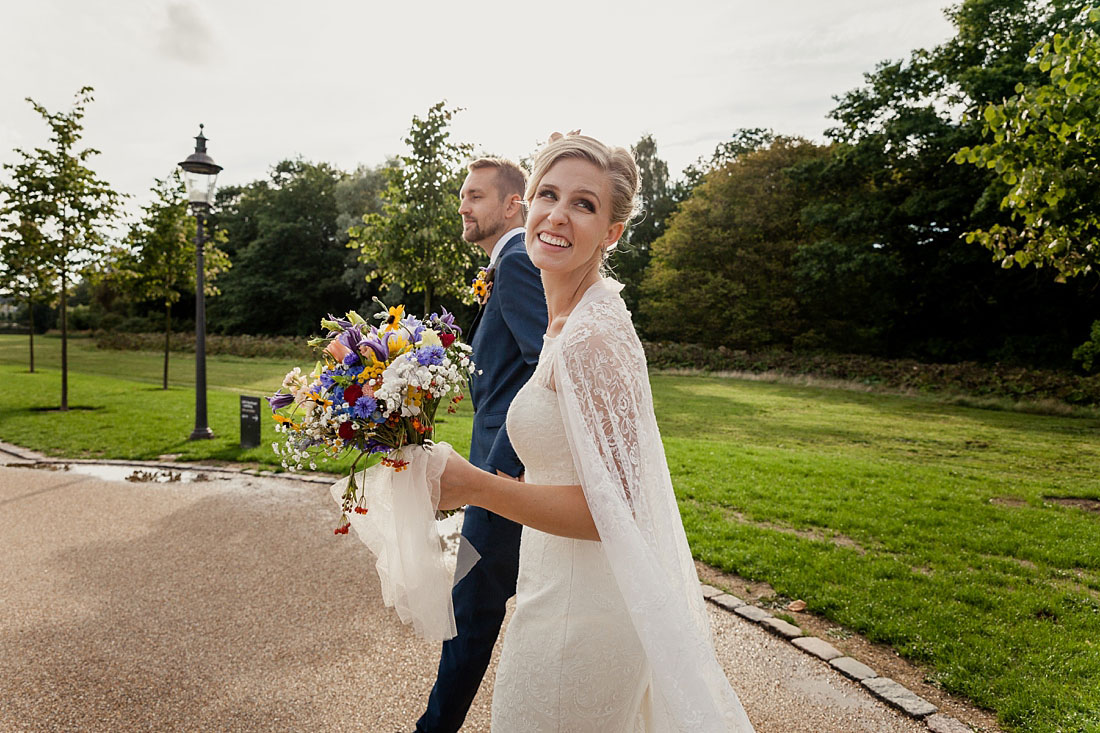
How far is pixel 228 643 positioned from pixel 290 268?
154ft

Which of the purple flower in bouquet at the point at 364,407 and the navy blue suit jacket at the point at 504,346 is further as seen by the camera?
the navy blue suit jacket at the point at 504,346

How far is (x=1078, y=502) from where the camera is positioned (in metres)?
8.23

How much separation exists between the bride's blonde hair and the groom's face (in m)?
1.40

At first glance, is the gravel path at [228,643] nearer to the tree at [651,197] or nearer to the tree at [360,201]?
the tree at [651,197]

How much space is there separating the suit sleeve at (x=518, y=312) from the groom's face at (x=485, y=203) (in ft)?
2.09

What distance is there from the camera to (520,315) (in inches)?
112

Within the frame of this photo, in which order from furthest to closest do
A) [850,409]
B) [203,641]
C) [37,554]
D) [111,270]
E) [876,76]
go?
[876,76]
[850,409]
[111,270]
[37,554]
[203,641]

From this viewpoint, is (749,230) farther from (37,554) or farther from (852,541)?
(37,554)

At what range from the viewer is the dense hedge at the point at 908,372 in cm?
1853

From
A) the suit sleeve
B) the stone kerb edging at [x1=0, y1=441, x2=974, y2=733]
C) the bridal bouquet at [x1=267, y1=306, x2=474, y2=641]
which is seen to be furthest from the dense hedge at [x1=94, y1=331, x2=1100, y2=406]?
the bridal bouquet at [x1=267, y1=306, x2=474, y2=641]

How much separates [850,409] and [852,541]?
38.2 feet

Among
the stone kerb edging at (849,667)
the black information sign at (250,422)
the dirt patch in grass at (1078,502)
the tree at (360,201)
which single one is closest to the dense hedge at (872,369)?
the tree at (360,201)

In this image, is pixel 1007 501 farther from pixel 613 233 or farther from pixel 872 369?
pixel 872 369

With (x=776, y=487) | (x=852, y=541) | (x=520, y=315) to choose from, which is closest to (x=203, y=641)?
(x=520, y=315)
